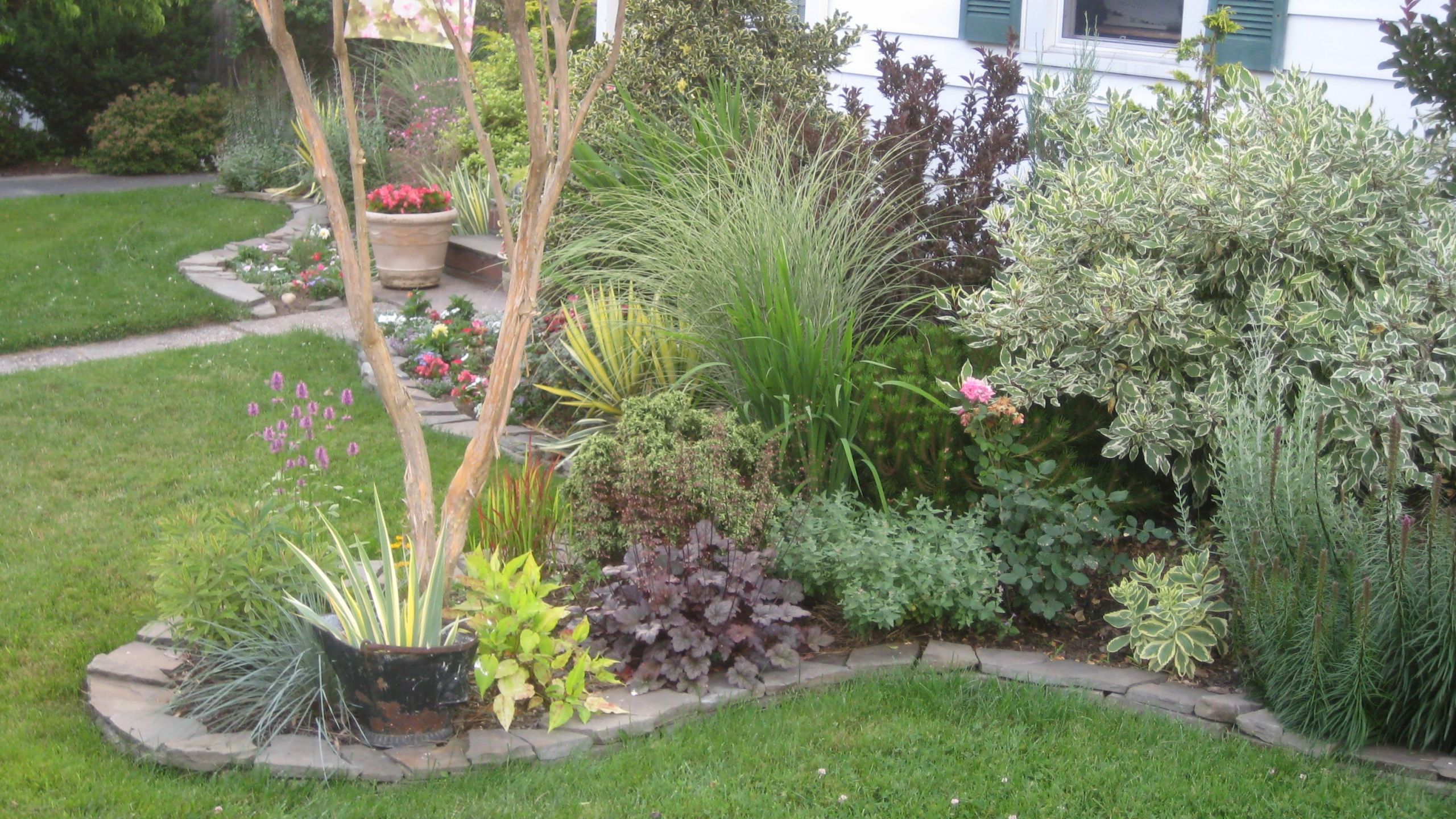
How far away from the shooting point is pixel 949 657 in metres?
3.63

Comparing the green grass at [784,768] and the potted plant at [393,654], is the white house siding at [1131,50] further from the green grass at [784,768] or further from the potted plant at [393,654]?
the potted plant at [393,654]

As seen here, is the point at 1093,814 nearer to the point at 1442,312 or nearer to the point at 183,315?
the point at 1442,312

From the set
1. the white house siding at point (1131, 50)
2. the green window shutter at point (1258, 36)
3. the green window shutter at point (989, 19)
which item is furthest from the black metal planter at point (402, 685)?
the green window shutter at point (989, 19)

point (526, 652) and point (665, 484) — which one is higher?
point (665, 484)

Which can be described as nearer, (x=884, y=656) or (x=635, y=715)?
(x=635, y=715)

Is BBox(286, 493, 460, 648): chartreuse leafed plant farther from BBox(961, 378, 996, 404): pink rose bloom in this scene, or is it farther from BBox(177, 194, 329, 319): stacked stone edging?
BBox(177, 194, 329, 319): stacked stone edging

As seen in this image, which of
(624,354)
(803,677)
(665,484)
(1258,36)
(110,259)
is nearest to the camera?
(803,677)

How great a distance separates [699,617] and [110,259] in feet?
22.9

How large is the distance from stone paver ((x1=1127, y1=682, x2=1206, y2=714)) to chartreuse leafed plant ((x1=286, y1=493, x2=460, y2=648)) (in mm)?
1917

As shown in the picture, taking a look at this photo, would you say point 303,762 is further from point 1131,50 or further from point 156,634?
point 1131,50

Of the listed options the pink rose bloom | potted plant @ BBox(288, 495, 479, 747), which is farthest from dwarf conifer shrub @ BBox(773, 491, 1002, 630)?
potted plant @ BBox(288, 495, 479, 747)

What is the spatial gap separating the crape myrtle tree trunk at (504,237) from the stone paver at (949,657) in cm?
141

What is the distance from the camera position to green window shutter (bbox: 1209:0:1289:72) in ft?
18.4

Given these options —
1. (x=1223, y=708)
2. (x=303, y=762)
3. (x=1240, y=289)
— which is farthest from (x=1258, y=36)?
(x=303, y=762)
